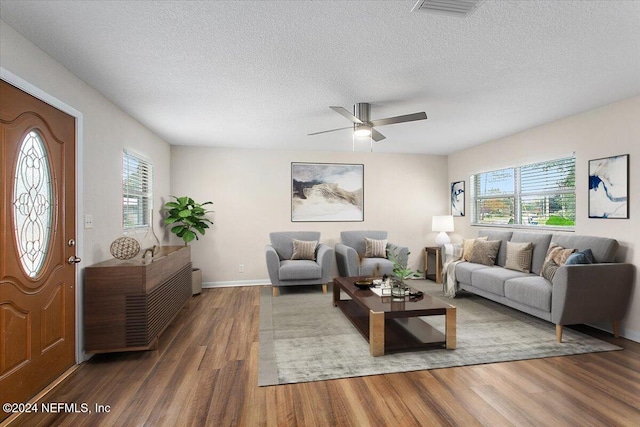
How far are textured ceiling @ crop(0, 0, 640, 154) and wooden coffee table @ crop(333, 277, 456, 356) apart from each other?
6.60ft

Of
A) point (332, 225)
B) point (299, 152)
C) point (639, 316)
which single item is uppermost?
point (299, 152)

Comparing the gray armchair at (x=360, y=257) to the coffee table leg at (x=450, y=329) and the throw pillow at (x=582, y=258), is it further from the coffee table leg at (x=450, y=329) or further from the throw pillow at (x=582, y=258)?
the throw pillow at (x=582, y=258)

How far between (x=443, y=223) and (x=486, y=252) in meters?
1.43

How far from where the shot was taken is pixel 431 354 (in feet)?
9.32

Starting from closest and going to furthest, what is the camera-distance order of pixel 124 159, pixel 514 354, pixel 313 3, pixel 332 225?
pixel 313 3 < pixel 514 354 < pixel 124 159 < pixel 332 225

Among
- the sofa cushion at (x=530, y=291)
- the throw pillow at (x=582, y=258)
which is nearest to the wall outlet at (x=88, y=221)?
the sofa cushion at (x=530, y=291)

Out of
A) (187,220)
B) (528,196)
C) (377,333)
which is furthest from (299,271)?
(528,196)

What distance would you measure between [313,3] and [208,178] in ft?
14.0

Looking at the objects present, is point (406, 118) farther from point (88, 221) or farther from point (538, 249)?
point (88, 221)

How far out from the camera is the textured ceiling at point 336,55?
6.26 ft

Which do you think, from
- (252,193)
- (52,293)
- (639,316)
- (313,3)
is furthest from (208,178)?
(639,316)

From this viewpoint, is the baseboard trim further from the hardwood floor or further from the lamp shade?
the lamp shade

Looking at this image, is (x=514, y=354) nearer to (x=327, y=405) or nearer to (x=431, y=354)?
(x=431, y=354)

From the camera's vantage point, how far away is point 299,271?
487cm
